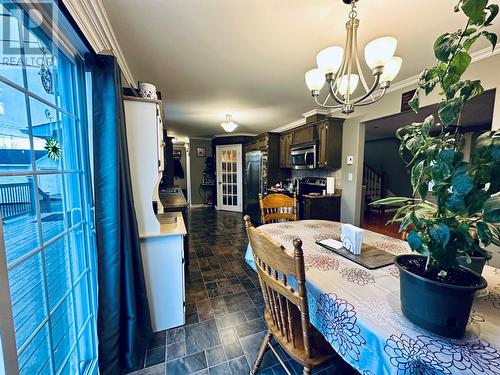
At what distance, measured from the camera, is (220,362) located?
57.2 inches

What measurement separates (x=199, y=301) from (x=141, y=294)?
0.77 meters

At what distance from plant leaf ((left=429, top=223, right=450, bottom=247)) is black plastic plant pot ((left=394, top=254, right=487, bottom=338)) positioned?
140 millimetres

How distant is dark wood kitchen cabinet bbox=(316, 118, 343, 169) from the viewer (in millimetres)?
3525

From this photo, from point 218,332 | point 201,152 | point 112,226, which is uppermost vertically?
point 201,152

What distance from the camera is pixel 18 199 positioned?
2.72 ft

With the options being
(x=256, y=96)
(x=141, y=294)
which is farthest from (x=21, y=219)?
(x=256, y=96)

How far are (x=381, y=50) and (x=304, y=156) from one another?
8.66 feet

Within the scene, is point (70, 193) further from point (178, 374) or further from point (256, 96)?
point (256, 96)

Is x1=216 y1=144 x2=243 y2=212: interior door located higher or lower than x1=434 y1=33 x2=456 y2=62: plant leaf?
lower

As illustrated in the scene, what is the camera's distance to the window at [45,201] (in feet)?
2.59

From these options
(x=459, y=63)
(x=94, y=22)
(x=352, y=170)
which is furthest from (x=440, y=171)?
(x=352, y=170)

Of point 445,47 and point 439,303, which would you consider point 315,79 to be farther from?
point 439,303

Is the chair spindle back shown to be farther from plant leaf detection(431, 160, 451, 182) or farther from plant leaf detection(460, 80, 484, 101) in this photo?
plant leaf detection(460, 80, 484, 101)

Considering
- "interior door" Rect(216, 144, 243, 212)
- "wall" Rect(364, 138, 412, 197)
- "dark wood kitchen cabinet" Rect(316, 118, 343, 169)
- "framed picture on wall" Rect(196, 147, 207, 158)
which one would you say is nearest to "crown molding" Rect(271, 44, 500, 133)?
"dark wood kitchen cabinet" Rect(316, 118, 343, 169)
